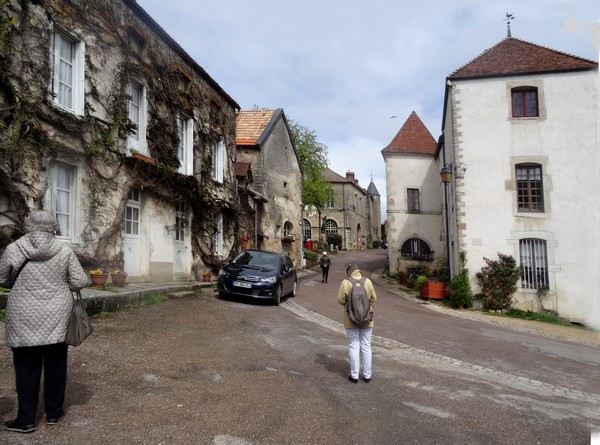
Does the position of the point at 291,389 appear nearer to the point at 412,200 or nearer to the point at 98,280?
the point at 98,280

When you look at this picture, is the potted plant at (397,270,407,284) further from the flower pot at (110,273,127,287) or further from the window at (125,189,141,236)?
the flower pot at (110,273,127,287)

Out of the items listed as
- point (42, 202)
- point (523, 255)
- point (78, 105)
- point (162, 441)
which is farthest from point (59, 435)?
point (523, 255)

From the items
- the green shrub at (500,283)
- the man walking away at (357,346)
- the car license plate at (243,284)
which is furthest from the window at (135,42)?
the green shrub at (500,283)

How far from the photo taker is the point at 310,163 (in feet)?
128

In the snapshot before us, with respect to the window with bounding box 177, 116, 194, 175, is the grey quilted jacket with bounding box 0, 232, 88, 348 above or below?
below

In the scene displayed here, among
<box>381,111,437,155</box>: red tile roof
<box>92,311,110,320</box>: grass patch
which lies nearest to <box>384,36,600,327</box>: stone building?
<box>381,111,437,155</box>: red tile roof

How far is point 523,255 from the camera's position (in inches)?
645

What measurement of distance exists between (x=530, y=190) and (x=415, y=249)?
36.7 ft

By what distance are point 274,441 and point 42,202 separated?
7265mm

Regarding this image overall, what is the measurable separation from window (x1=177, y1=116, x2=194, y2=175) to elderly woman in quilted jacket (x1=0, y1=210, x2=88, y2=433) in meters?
11.1

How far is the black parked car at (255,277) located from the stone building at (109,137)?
234 centimetres

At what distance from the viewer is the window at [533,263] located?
1606cm

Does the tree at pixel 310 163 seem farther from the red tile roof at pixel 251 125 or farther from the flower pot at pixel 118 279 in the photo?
the flower pot at pixel 118 279

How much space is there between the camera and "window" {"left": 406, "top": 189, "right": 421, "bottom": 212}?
27.7 meters
